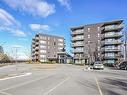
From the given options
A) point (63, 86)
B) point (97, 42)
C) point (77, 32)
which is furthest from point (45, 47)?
point (63, 86)

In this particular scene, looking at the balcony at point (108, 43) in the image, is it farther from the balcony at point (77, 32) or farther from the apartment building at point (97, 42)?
the balcony at point (77, 32)

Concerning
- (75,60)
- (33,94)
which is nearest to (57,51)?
(75,60)

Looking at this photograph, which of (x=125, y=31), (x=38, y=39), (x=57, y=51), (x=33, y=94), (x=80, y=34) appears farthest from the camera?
(x=57, y=51)

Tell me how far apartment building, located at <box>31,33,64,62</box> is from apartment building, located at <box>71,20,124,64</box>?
24582 millimetres

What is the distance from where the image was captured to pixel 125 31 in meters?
67.4

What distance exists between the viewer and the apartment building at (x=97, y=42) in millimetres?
84562

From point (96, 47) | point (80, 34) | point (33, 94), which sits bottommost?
point (33, 94)

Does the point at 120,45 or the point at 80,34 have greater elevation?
the point at 80,34

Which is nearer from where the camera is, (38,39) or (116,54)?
(116,54)

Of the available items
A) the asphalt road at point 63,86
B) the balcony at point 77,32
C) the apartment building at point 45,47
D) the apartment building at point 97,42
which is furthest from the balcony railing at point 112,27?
the asphalt road at point 63,86

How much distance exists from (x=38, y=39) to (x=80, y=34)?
3099 centimetres

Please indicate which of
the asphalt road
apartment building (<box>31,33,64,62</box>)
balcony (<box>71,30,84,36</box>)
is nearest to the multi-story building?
balcony (<box>71,30,84,36</box>)

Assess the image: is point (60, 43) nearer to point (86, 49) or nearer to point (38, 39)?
point (38, 39)

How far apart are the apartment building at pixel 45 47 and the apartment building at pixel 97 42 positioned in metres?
24.6
